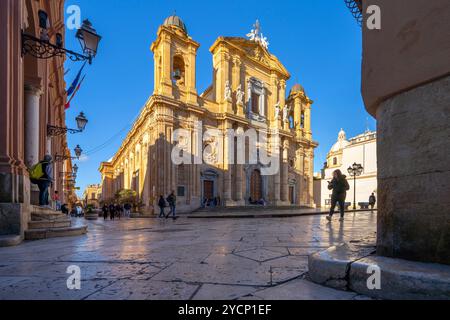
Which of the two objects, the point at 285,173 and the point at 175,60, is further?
the point at 285,173

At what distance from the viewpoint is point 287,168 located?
33.0 m

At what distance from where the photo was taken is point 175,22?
26.6 meters

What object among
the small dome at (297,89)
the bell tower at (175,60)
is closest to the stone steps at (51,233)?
the bell tower at (175,60)

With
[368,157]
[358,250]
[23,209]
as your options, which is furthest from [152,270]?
[368,157]

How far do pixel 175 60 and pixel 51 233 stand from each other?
23398 mm

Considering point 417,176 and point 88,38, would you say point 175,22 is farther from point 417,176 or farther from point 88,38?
point 417,176

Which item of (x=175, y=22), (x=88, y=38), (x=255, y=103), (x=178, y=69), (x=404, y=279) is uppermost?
(x=175, y=22)

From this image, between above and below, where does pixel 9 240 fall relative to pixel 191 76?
below

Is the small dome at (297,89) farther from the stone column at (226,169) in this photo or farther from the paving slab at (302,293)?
the paving slab at (302,293)

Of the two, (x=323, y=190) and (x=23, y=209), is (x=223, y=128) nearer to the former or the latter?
(x=23, y=209)

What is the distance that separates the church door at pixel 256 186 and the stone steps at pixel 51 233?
2369cm

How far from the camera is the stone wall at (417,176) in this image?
178 centimetres

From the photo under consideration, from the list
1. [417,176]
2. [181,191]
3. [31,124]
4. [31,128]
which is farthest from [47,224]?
[181,191]

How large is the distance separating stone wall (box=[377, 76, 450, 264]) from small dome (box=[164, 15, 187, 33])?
27750 mm
